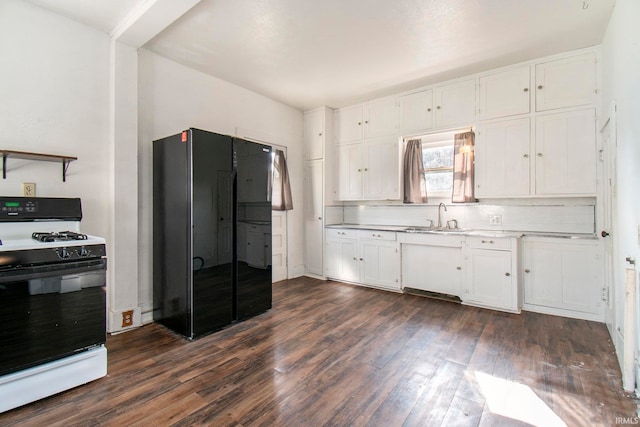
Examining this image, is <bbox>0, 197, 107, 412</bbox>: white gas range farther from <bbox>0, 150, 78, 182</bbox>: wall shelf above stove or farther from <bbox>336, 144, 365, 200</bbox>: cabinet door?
<bbox>336, 144, 365, 200</bbox>: cabinet door

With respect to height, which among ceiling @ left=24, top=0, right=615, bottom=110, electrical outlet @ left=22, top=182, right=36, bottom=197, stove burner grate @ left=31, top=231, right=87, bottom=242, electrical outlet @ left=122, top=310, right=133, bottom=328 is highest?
ceiling @ left=24, top=0, right=615, bottom=110

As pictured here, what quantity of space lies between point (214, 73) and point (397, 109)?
8.25 feet

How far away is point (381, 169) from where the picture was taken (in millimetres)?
4516

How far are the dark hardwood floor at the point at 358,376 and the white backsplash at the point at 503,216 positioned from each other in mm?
1056

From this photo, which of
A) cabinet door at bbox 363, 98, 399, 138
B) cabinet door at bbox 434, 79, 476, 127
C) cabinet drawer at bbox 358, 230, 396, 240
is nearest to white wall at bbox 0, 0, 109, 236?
cabinet drawer at bbox 358, 230, 396, 240

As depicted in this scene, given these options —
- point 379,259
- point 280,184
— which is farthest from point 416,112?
point 280,184

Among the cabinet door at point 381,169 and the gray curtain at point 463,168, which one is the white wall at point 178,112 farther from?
the gray curtain at point 463,168

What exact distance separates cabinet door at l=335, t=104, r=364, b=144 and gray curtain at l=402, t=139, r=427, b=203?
859 mm

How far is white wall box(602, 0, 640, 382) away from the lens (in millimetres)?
1767

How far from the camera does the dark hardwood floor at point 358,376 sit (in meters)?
1.69

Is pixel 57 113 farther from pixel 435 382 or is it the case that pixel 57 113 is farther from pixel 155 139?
pixel 435 382

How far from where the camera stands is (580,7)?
244cm

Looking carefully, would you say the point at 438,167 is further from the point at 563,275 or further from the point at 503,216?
the point at 563,275

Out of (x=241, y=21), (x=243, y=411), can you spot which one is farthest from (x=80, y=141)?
(x=243, y=411)
